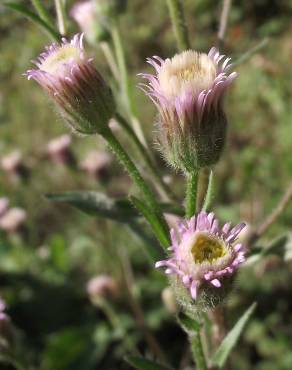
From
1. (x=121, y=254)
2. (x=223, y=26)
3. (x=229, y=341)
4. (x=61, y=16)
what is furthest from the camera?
(x=121, y=254)

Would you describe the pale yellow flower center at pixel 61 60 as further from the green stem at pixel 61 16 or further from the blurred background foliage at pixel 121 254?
the blurred background foliage at pixel 121 254

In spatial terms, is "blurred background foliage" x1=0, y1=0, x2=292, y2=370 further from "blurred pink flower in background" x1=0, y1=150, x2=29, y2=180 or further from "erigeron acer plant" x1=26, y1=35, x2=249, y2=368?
"erigeron acer plant" x1=26, y1=35, x2=249, y2=368

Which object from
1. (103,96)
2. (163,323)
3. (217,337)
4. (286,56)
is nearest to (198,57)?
(103,96)

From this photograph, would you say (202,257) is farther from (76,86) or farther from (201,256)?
(76,86)

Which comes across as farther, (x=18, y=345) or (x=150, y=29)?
(x=150, y=29)

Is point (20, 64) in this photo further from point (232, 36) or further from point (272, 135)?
point (272, 135)

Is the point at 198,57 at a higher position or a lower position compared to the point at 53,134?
lower

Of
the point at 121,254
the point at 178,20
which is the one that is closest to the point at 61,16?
the point at 178,20

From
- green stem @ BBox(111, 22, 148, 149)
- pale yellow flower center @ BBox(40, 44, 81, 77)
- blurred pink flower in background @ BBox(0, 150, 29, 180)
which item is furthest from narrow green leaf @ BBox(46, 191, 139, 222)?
blurred pink flower in background @ BBox(0, 150, 29, 180)
